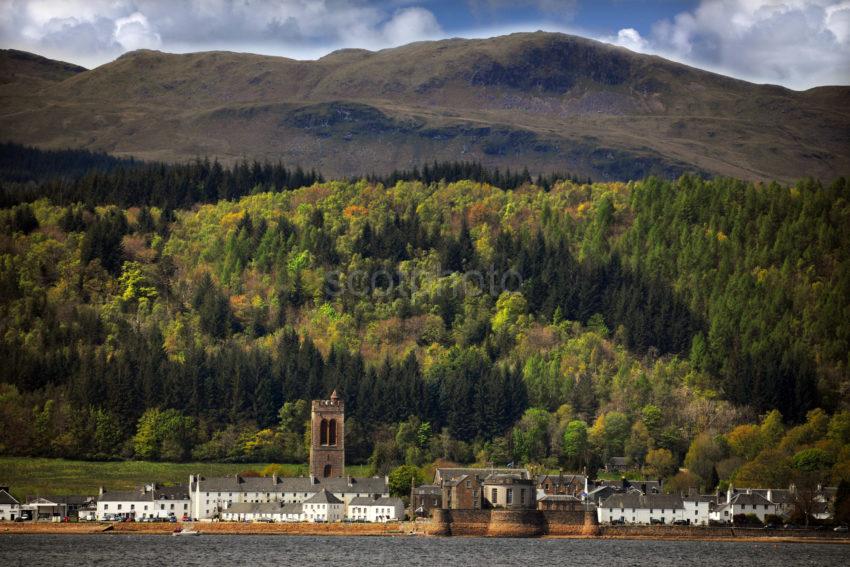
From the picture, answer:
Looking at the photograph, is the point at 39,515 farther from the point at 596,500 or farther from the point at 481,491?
the point at 596,500

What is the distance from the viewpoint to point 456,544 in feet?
480

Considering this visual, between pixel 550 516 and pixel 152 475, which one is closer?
pixel 550 516

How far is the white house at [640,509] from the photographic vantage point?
533 feet

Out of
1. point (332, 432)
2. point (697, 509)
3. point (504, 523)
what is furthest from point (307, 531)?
point (697, 509)

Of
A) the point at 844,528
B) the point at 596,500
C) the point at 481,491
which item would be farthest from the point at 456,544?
the point at 844,528

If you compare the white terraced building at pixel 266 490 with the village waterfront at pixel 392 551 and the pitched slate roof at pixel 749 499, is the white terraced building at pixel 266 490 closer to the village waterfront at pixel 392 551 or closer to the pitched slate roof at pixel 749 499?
the village waterfront at pixel 392 551

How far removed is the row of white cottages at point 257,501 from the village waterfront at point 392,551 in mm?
6233

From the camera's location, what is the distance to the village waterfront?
128 meters

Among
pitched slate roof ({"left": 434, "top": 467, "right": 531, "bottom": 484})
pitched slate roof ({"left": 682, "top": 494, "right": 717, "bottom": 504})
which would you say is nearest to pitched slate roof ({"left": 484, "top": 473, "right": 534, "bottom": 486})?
pitched slate roof ({"left": 434, "top": 467, "right": 531, "bottom": 484})

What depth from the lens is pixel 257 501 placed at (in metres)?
167

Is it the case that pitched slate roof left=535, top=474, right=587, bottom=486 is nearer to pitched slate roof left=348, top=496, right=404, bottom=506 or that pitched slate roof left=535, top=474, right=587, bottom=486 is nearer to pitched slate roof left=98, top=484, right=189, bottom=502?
Answer: pitched slate roof left=348, top=496, right=404, bottom=506

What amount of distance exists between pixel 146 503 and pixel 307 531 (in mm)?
17229

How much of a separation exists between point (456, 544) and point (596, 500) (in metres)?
24.1

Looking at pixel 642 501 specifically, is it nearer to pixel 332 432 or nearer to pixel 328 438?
pixel 328 438
